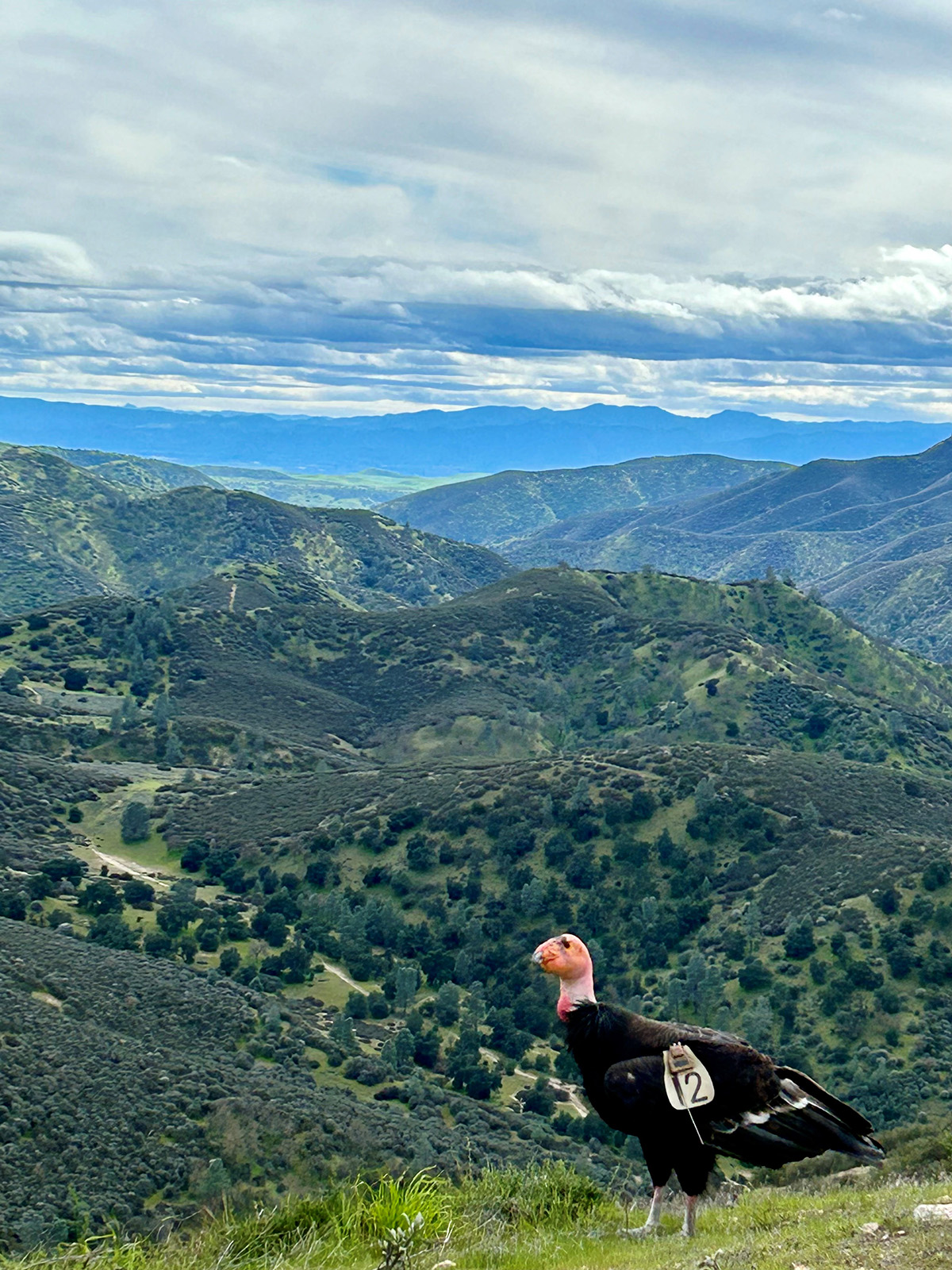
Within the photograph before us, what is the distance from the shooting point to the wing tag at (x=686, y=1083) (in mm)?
10094

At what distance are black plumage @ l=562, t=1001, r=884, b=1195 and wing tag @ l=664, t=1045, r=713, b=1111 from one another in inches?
5.8

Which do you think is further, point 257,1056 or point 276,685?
point 276,685

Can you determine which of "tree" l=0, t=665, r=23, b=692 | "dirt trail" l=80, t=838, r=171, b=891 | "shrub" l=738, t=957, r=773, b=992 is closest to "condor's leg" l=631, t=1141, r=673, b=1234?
"shrub" l=738, t=957, r=773, b=992

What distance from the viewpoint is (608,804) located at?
93625mm

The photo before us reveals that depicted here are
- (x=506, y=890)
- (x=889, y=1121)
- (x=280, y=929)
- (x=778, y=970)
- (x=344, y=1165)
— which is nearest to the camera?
(x=344, y=1165)

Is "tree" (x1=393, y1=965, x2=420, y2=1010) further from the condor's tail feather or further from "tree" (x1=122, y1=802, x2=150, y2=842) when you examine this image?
the condor's tail feather

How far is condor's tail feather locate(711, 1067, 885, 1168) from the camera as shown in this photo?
10.3 meters

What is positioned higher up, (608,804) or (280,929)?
(608,804)

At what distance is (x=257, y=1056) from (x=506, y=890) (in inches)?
1480

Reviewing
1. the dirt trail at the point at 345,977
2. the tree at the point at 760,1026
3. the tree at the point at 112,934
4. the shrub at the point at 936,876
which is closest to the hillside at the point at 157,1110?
the tree at the point at 112,934

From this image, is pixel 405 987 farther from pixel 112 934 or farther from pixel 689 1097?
pixel 689 1097

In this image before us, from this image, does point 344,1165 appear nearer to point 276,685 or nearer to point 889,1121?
point 889,1121

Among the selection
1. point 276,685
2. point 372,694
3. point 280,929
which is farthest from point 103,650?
point 280,929

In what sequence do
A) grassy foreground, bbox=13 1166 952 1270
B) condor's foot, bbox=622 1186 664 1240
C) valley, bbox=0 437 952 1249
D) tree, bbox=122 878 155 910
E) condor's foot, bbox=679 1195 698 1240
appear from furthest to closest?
1. tree, bbox=122 878 155 910
2. valley, bbox=0 437 952 1249
3. condor's foot, bbox=622 1186 664 1240
4. condor's foot, bbox=679 1195 698 1240
5. grassy foreground, bbox=13 1166 952 1270
